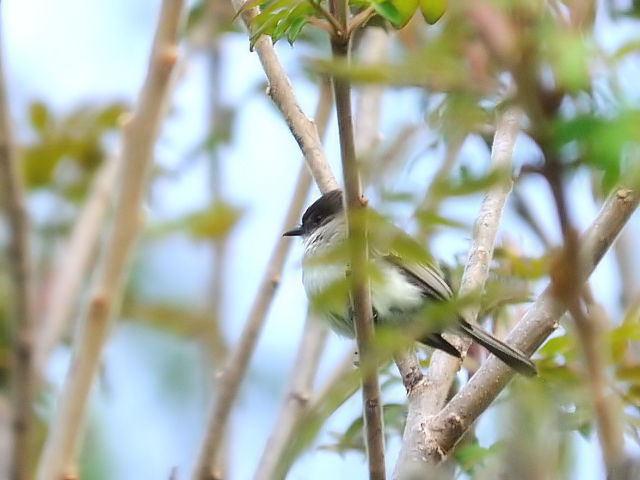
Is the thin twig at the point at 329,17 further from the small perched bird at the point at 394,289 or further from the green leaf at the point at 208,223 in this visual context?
the green leaf at the point at 208,223

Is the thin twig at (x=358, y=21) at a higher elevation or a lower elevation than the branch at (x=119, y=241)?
lower

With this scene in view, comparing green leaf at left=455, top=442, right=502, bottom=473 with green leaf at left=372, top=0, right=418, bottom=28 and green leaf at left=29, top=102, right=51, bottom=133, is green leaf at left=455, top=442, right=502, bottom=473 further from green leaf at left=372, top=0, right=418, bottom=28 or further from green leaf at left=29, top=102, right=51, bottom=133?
green leaf at left=29, top=102, right=51, bottom=133

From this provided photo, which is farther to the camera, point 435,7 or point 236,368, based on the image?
point 236,368

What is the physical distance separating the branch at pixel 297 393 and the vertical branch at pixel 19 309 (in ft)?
2.26

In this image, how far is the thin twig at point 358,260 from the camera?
73 cm

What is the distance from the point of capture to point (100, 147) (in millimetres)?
3332

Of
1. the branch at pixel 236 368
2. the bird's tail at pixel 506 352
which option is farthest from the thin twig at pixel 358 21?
the branch at pixel 236 368

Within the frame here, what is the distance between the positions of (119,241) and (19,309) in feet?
1.33

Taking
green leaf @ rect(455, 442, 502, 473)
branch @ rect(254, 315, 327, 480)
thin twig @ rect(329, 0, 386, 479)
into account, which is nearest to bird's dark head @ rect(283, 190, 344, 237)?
branch @ rect(254, 315, 327, 480)

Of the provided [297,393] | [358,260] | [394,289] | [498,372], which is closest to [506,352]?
[498,372]

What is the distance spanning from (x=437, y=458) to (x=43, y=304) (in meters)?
1.79

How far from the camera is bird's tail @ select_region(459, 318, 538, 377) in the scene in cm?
155

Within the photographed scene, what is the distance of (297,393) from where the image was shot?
92.7 inches

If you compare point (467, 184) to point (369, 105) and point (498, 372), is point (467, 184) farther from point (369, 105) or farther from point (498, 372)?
point (369, 105)
